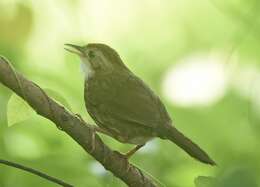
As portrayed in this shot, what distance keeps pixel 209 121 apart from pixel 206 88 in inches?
2.6

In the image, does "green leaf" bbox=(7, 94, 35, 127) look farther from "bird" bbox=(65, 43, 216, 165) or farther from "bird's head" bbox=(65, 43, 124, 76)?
"bird's head" bbox=(65, 43, 124, 76)

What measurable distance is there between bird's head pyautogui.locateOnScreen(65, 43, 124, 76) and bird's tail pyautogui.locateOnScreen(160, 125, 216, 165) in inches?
17.5

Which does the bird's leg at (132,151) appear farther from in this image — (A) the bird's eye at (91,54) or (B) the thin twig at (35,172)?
(A) the bird's eye at (91,54)

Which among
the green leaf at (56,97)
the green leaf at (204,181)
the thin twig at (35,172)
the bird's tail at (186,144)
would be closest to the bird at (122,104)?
the bird's tail at (186,144)

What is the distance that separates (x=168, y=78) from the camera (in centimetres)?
136

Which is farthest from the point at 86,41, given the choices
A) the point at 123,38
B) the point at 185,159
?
the point at 185,159

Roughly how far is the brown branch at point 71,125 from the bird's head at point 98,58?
2.05 feet

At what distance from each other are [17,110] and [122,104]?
642 millimetres

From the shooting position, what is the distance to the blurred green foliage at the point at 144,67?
1112 mm

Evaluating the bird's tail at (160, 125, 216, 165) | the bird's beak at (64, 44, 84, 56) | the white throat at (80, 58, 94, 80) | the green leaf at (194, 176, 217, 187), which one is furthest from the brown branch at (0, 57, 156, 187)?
the white throat at (80, 58, 94, 80)

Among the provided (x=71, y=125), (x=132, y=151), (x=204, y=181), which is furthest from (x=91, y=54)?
(x=204, y=181)

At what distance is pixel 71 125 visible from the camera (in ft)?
4.14

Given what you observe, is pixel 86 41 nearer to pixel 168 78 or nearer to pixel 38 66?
pixel 38 66

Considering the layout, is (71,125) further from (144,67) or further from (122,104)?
(122,104)
